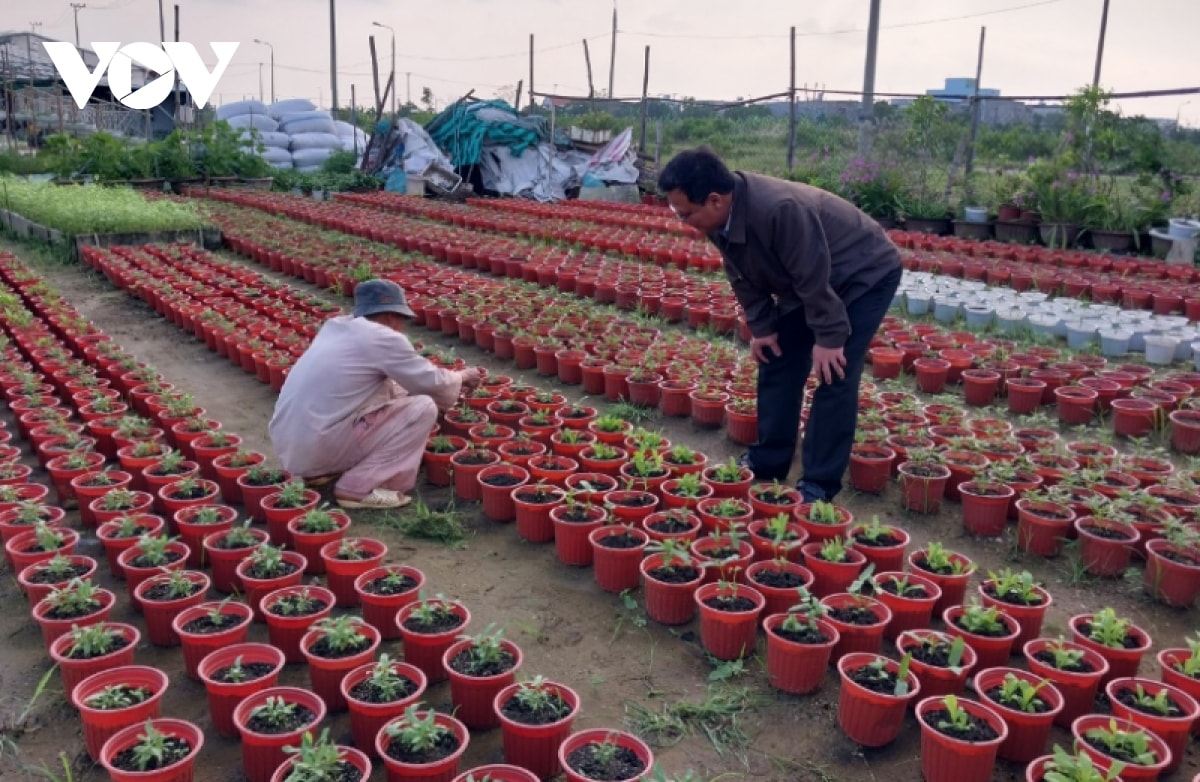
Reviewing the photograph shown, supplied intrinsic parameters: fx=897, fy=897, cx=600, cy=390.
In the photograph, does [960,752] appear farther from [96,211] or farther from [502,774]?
[96,211]

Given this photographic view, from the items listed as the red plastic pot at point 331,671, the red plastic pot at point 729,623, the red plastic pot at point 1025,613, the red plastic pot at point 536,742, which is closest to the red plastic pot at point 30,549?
the red plastic pot at point 331,671

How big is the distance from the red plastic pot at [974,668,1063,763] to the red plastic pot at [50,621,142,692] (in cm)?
271

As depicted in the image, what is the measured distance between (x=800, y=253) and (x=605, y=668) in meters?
1.86

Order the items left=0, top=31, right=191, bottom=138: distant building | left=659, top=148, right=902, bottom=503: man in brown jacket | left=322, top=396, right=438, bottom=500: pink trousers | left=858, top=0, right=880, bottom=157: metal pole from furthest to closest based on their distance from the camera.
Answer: left=0, top=31, right=191, bottom=138: distant building, left=858, top=0, right=880, bottom=157: metal pole, left=322, top=396, right=438, bottom=500: pink trousers, left=659, top=148, right=902, bottom=503: man in brown jacket

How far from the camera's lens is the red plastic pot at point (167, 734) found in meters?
2.34

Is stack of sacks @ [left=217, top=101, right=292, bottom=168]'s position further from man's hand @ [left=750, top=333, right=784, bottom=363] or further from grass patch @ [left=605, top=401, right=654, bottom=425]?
man's hand @ [left=750, top=333, right=784, bottom=363]

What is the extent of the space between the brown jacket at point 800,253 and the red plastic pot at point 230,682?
241cm

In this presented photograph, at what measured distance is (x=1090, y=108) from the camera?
12.2 metres

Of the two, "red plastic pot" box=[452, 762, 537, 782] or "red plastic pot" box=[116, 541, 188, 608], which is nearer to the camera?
"red plastic pot" box=[452, 762, 537, 782]

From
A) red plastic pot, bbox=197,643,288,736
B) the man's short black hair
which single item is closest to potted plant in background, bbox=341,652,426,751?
red plastic pot, bbox=197,643,288,736

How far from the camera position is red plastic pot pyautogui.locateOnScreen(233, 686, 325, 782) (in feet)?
8.12

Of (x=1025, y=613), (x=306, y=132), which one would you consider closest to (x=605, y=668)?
(x=1025, y=613)

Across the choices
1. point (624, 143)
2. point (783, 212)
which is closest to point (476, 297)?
point (783, 212)

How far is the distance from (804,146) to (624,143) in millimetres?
A: 7105
